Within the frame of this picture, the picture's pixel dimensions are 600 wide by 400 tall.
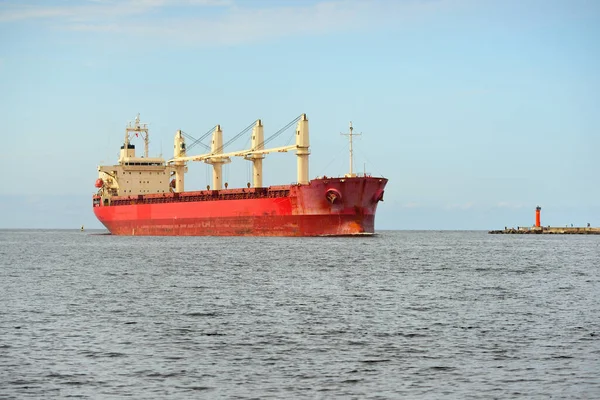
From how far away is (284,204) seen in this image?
184 feet

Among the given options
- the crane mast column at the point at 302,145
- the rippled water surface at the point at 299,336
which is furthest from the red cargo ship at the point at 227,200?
the rippled water surface at the point at 299,336

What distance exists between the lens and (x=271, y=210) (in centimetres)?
5728

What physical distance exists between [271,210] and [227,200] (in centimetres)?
578

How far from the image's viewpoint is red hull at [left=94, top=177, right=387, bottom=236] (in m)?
53.4

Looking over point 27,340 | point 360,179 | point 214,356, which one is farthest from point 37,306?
point 360,179

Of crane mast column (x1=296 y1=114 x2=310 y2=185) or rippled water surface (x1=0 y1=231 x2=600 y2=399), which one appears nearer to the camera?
rippled water surface (x1=0 y1=231 x2=600 y2=399)

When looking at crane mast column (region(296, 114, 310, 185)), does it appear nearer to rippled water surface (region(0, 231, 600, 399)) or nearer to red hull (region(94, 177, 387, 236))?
red hull (region(94, 177, 387, 236))

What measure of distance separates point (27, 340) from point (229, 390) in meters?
5.75

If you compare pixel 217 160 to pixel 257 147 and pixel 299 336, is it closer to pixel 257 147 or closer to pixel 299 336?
pixel 257 147

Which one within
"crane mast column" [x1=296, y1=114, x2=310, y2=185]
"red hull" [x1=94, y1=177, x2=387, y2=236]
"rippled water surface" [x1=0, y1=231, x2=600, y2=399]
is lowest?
"rippled water surface" [x1=0, y1=231, x2=600, y2=399]

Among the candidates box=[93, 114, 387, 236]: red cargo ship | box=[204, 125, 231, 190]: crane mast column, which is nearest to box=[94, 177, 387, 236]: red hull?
box=[93, 114, 387, 236]: red cargo ship

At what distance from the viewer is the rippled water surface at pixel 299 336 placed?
12133mm

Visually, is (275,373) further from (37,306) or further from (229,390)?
(37,306)

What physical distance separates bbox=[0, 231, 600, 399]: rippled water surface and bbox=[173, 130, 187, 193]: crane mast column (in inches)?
1807
